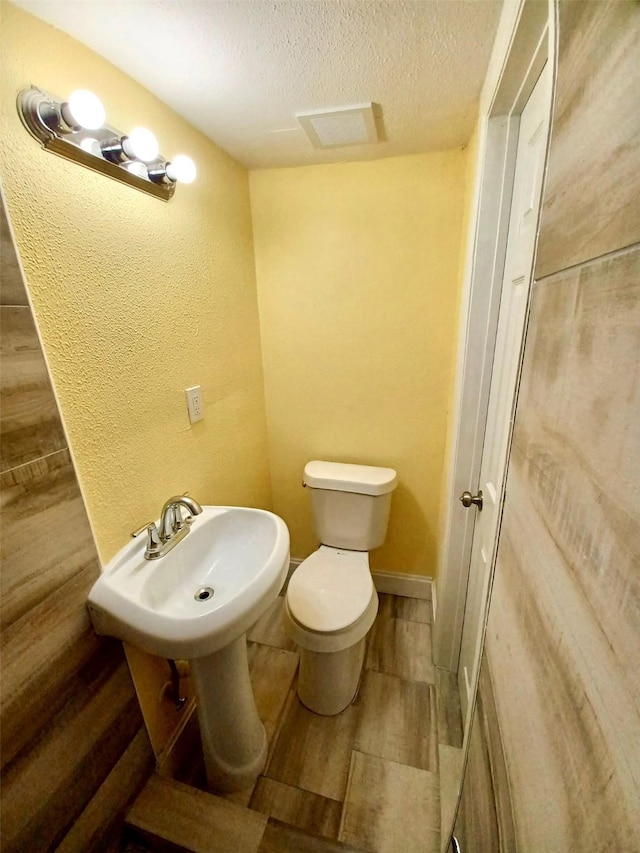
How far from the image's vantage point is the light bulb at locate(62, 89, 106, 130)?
0.70 metres

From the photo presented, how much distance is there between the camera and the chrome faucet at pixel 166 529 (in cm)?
99

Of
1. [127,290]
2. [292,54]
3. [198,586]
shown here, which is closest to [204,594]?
[198,586]

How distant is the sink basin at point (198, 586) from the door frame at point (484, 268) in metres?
0.69

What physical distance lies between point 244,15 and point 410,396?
4.31 feet

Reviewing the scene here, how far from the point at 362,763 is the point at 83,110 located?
6.57 ft

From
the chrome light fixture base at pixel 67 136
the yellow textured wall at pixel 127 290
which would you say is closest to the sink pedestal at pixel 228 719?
the yellow textured wall at pixel 127 290

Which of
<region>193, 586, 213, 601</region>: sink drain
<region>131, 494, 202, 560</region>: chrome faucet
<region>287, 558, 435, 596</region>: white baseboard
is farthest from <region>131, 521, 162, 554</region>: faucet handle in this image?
<region>287, 558, 435, 596</region>: white baseboard

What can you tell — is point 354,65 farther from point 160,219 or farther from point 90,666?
point 90,666

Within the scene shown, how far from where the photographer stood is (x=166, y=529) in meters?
1.03

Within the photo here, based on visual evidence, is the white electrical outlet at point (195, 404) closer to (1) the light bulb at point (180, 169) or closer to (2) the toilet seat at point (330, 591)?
(1) the light bulb at point (180, 169)

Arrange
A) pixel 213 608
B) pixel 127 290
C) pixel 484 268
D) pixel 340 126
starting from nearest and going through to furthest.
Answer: pixel 213 608
pixel 127 290
pixel 484 268
pixel 340 126

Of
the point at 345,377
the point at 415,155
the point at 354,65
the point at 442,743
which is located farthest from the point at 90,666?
the point at 415,155

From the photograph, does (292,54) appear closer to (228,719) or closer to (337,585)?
(337,585)

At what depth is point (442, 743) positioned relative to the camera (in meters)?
1.24
